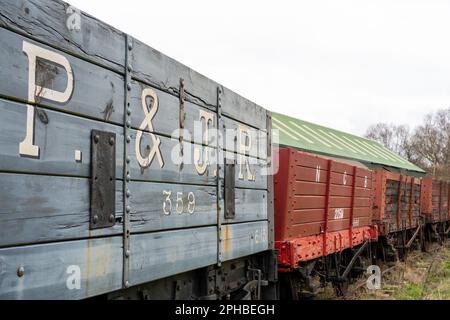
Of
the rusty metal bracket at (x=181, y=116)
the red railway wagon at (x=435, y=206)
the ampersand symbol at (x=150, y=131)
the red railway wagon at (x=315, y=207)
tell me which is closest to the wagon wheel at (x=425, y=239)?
the red railway wagon at (x=435, y=206)

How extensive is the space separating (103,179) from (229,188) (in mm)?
1778

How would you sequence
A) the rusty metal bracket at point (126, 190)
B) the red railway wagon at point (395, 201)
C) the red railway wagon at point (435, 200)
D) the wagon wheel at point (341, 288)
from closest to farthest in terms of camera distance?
1. the rusty metal bracket at point (126, 190)
2. the wagon wheel at point (341, 288)
3. the red railway wagon at point (395, 201)
4. the red railway wagon at point (435, 200)

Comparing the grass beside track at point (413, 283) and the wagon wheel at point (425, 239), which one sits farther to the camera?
the wagon wheel at point (425, 239)

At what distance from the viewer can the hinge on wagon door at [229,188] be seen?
4039 mm

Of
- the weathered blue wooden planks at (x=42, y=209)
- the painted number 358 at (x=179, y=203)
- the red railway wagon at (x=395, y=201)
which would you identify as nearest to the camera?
the weathered blue wooden planks at (x=42, y=209)

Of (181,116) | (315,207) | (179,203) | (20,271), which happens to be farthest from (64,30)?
(315,207)

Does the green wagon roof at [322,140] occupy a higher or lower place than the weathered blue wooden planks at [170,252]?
higher

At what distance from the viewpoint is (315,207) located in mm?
6902

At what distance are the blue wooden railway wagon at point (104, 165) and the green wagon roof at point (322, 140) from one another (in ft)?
40.4

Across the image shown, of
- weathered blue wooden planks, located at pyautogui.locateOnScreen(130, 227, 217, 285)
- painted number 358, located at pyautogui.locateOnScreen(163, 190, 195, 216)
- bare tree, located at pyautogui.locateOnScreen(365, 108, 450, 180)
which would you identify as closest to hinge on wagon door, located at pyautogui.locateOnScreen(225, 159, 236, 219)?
weathered blue wooden planks, located at pyautogui.locateOnScreen(130, 227, 217, 285)

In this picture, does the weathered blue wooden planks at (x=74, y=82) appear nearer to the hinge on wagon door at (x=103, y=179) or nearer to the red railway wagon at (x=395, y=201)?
the hinge on wagon door at (x=103, y=179)

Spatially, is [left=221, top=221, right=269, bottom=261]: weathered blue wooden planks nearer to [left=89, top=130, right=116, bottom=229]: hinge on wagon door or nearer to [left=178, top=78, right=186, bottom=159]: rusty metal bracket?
[left=178, top=78, right=186, bottom=159]: rusty metal bracket
